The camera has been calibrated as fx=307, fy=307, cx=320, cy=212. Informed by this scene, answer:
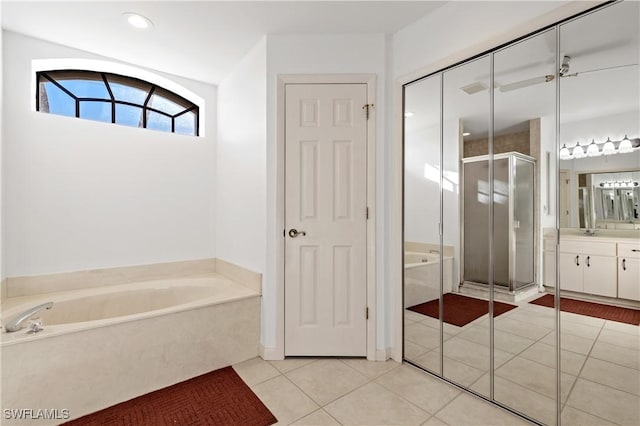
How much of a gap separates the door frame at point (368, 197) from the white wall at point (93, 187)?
4.15 feet

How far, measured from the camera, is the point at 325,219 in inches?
93.5

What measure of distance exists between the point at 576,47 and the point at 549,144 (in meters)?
0.47

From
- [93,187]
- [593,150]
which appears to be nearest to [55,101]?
[93,187]

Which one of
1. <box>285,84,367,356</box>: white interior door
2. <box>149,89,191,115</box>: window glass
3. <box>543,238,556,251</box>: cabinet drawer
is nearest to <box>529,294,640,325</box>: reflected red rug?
<box>543,238,556,251</box>: cabinet drawer

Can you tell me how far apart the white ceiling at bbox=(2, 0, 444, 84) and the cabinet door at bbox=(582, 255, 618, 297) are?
5.91 ft

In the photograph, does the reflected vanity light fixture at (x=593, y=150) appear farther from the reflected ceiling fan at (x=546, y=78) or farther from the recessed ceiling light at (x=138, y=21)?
the recessed ceiling light at (x=138, y=21)

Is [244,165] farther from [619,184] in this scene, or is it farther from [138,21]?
[619,184]

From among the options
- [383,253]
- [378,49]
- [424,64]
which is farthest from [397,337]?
[378,49]

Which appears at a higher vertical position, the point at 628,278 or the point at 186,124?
the point at 186,124

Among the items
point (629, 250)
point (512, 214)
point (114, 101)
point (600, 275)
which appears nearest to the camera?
point (629, 250)

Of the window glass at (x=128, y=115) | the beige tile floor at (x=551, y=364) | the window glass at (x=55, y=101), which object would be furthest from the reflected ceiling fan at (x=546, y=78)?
the window glass at (x=55, y=101)

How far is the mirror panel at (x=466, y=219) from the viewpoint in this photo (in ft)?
6.23

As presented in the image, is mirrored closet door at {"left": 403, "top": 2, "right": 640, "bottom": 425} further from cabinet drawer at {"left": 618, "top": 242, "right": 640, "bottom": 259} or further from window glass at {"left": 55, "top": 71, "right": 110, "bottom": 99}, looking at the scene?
window glass at {"left": 55, "top": 71, "right": 110, "bottom": 99}

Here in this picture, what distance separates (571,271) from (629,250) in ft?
0.81
